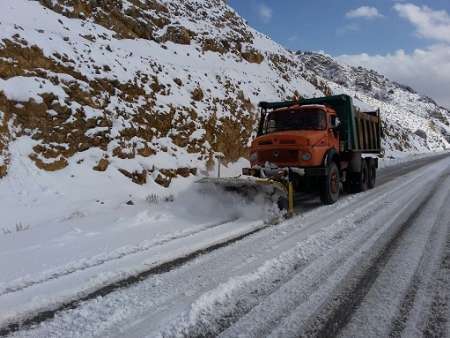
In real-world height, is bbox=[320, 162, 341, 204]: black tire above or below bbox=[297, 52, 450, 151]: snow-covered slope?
below

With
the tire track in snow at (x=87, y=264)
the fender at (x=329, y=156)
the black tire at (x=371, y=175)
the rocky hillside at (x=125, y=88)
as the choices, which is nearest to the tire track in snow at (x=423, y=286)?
the fender at (x=329, y=156)

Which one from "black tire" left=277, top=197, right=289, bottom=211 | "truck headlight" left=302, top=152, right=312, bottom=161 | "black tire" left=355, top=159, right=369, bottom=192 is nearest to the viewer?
"black tire" left=277, top=197, right=289, bottom=211

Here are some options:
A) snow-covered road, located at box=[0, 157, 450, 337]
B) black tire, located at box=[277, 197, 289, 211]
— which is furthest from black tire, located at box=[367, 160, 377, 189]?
snow-covered road, located at box=[0, 157, 450, 337]

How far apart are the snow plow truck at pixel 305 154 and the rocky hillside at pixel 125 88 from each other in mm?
3523

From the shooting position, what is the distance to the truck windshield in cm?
1065

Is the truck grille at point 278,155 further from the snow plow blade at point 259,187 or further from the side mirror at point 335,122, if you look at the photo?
the side mirror at point 335,122

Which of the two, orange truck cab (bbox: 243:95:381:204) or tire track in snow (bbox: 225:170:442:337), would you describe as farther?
orange truck cab (bbox: 243:95:381:204)

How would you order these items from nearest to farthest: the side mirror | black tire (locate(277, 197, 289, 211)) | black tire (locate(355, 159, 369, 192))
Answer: black tire (locate(277, 197, 289, 211))
the side mirror
black tire (locate(355, 159, 369, 192))

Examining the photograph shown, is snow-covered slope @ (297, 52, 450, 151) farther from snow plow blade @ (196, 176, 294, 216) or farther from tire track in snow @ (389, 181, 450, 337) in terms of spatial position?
tire track in snow @ (389, 181, 450, 337)

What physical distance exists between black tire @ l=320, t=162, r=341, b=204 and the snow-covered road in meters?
2.70

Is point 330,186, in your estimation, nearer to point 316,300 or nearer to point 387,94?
point 316,300

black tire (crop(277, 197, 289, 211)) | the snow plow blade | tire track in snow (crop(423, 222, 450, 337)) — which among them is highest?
the snow plow blade

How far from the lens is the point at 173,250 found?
6.30m

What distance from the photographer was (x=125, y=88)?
46.8 feet
